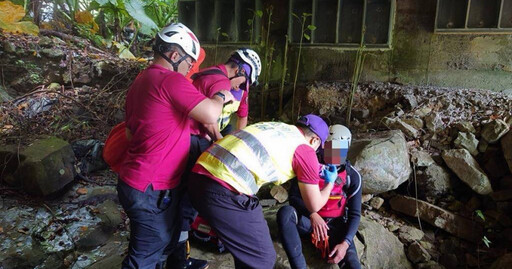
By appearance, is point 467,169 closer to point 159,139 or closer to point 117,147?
point 159,139

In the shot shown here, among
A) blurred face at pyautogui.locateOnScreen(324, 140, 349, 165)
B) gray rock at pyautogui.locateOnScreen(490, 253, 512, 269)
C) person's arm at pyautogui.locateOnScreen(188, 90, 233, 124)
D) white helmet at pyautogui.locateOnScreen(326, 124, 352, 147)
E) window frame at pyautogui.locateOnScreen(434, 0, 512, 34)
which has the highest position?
window frame at pyautogui.locateOnScreen(434, 0, 512, 34)

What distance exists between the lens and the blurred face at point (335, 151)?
8.76 feet

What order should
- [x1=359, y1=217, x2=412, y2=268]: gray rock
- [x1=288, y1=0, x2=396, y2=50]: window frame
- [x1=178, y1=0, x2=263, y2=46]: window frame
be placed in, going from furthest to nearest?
1. [x1=178, y1=0, x2=263, y2=46]: window frame
2. [x1=288, y1=0, x2=396, y2=50]: window frame
3. [x1=359, y1=217, x2=412, y2=268]: gray rock

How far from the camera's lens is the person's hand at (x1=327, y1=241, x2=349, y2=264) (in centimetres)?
260

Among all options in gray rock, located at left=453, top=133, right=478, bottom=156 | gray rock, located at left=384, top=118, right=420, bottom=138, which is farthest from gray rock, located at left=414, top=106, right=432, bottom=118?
gray rock, located at left=453, top=133, right=478, bottom=156

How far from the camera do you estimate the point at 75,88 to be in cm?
685

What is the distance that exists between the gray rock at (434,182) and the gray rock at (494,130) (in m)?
0.65

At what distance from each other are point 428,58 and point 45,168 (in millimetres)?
5195

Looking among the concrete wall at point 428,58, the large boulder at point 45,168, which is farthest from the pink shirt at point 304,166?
the concrete wall at point 428,58

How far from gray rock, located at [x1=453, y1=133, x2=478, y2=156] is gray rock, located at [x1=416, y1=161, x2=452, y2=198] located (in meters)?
0.39

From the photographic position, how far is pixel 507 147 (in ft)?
12.4

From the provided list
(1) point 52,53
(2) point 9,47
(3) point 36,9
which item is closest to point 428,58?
(1) point 52,53

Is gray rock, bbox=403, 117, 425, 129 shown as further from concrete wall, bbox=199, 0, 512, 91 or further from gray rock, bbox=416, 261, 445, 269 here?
gray rock, bbox=416, 261, 445, 269

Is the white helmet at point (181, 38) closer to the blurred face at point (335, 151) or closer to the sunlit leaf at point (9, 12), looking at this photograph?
the blurred face at point (335, 151)
